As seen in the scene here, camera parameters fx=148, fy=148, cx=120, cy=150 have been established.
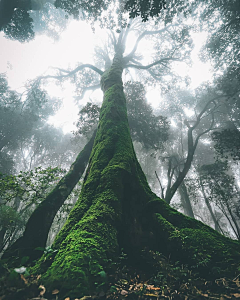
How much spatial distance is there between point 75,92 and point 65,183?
15201 mm

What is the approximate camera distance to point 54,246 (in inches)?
88.0

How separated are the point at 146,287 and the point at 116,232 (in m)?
0.98

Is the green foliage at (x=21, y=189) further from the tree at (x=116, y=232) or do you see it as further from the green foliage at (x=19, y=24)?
the green foliage at (x=19, y=24)

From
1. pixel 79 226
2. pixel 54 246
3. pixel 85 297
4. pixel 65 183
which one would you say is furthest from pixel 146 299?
pixel 65 183

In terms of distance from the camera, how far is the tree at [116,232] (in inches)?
64.1

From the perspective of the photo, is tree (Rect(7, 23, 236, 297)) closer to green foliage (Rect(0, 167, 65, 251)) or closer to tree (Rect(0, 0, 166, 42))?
green foliage (Rect(0, 167, 65, 251))

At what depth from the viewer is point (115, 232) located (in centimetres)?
243

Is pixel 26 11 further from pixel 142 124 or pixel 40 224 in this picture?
pixel 40 224

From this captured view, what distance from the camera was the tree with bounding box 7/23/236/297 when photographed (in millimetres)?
1628

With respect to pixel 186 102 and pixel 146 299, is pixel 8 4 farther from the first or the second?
pixel 186 102

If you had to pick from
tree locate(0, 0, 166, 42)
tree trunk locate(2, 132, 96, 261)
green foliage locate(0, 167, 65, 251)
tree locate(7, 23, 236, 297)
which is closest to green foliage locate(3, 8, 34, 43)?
tree locate(0, 0, 166, 42)

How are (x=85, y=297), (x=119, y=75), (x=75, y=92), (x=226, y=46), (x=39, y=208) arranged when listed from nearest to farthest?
(x=85, y=297), (x=39, y=208), (x=119, y=75), (x=226, y=46), (x=75, y=92)

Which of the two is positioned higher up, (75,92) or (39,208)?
(75,92)

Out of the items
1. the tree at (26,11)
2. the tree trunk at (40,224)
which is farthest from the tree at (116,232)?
the tree at (26,11)
